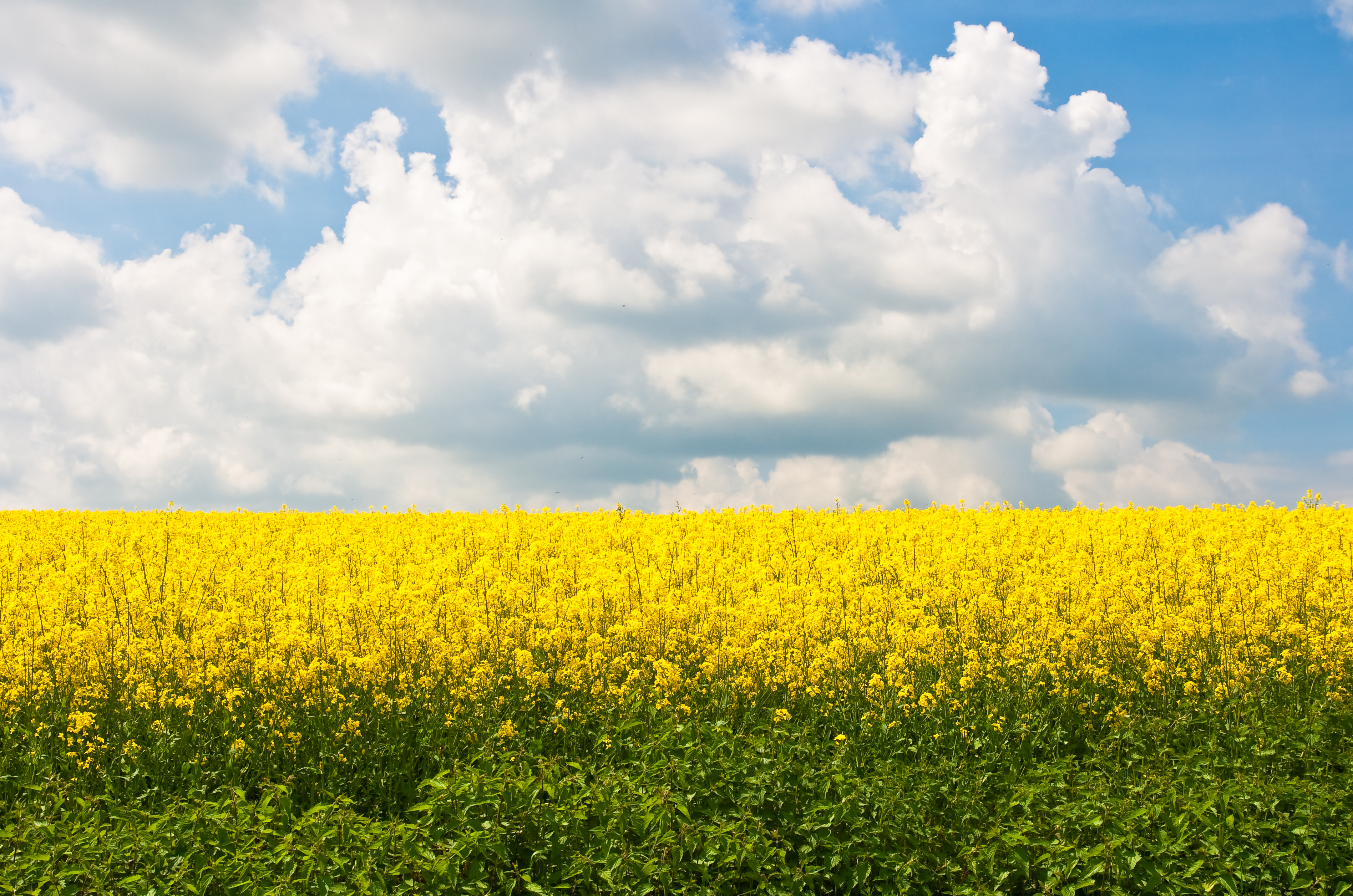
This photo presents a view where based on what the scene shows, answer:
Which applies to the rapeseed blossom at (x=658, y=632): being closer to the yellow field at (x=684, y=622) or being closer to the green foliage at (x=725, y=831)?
the yellow field at (x=684, y=622)

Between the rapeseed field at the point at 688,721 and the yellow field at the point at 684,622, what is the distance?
5cm

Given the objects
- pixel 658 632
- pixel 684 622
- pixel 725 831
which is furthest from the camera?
pixel 684 622

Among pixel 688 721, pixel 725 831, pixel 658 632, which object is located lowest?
pixel 725 831

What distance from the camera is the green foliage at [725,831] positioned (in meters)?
4.93

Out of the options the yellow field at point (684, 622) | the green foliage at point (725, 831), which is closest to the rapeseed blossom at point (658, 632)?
the yellow field at point (684, 622)

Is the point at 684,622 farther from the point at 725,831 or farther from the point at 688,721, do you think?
the point at 725,831

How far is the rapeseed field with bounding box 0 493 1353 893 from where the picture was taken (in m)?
5.15

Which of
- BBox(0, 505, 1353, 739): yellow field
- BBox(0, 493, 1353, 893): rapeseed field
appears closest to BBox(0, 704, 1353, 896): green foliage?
BBox(0, 493, 1353, 893): rapeseed field

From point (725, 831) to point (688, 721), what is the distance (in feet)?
6.83

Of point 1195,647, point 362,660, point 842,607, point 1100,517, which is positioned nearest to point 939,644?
point 842,607

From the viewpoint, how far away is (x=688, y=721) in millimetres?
6961

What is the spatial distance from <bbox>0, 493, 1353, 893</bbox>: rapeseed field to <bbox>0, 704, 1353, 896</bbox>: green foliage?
1.1 inches

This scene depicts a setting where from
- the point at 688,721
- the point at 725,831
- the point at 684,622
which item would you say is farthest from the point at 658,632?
the point at 725,831

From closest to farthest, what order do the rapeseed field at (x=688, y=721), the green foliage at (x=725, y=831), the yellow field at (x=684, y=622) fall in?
the green foliage at (x=725, y=831) < the rapeseed field at (x=688, y=721) < the yellow field at (x=684, y=622)
